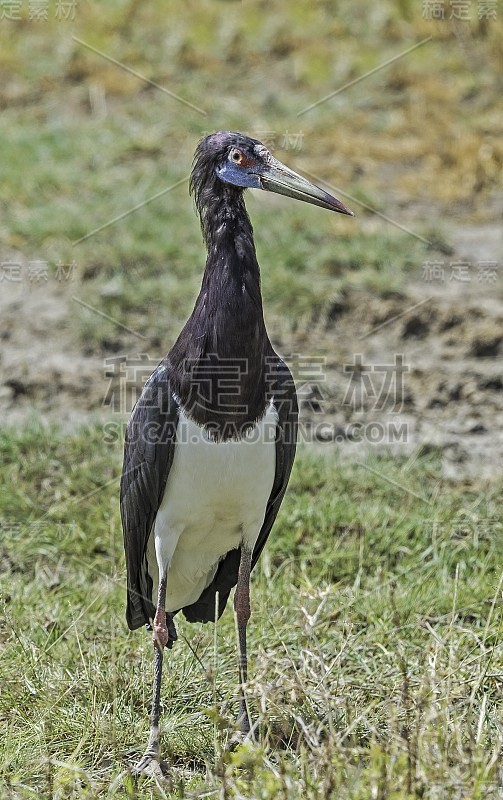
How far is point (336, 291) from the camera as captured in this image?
6648mm

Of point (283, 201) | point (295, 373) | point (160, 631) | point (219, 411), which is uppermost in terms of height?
point (283, 201)

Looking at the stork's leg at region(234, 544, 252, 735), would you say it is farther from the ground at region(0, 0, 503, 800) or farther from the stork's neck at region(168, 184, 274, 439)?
the stork's neck at region(168, 184, 274, 439)

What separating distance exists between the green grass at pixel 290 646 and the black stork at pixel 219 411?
0.24m

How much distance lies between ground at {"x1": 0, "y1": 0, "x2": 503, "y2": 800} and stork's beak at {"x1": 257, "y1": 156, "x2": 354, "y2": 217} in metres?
1.38

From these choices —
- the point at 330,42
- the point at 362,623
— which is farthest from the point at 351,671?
the point at 330,42

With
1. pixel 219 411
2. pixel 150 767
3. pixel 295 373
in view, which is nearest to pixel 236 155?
pixel 219 411

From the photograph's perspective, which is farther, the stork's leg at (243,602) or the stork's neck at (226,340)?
the stork's leg at (243,602)

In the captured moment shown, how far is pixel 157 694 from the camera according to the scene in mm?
3428

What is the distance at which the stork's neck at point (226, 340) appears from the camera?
329 centimetres

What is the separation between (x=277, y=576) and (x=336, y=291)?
2701 mm

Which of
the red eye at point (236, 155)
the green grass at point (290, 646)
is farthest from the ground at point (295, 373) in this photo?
the red eye at point (236, 155)

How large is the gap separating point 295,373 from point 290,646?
2367mm

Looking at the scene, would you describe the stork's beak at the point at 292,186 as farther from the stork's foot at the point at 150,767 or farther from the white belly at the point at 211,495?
the stork's foot at the point at 150,767

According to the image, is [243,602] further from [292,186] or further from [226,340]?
[292,186]
